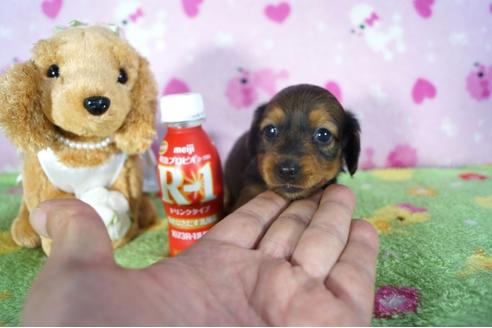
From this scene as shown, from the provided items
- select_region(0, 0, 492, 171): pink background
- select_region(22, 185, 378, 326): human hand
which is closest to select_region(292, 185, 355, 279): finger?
select_region(22, 185, 378, 326): human hand

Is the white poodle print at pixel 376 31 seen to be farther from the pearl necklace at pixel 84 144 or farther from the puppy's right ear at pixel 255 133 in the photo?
the pearl necklace at pixel 84 144

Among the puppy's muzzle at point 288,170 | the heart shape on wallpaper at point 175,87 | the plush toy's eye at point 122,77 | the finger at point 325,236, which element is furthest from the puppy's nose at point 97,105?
the heart shape on wallpaper at point 175,87

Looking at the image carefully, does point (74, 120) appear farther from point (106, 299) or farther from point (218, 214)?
point (106, 299)

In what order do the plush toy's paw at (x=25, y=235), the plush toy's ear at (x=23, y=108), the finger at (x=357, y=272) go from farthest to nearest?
1. the plush toy's paw at (x=25, y=235)
2. the plush toy's ear at (x=23, y=108)
3. the finger at (x=357, y=272)

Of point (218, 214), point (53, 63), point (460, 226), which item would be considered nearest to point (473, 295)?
→ point (460, 226)

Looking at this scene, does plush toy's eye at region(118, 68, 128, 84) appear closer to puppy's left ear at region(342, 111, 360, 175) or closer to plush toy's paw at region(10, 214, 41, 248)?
plush toy's paw at region(10, 214, 41, 248)

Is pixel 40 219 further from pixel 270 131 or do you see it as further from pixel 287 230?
pixel 270 131
